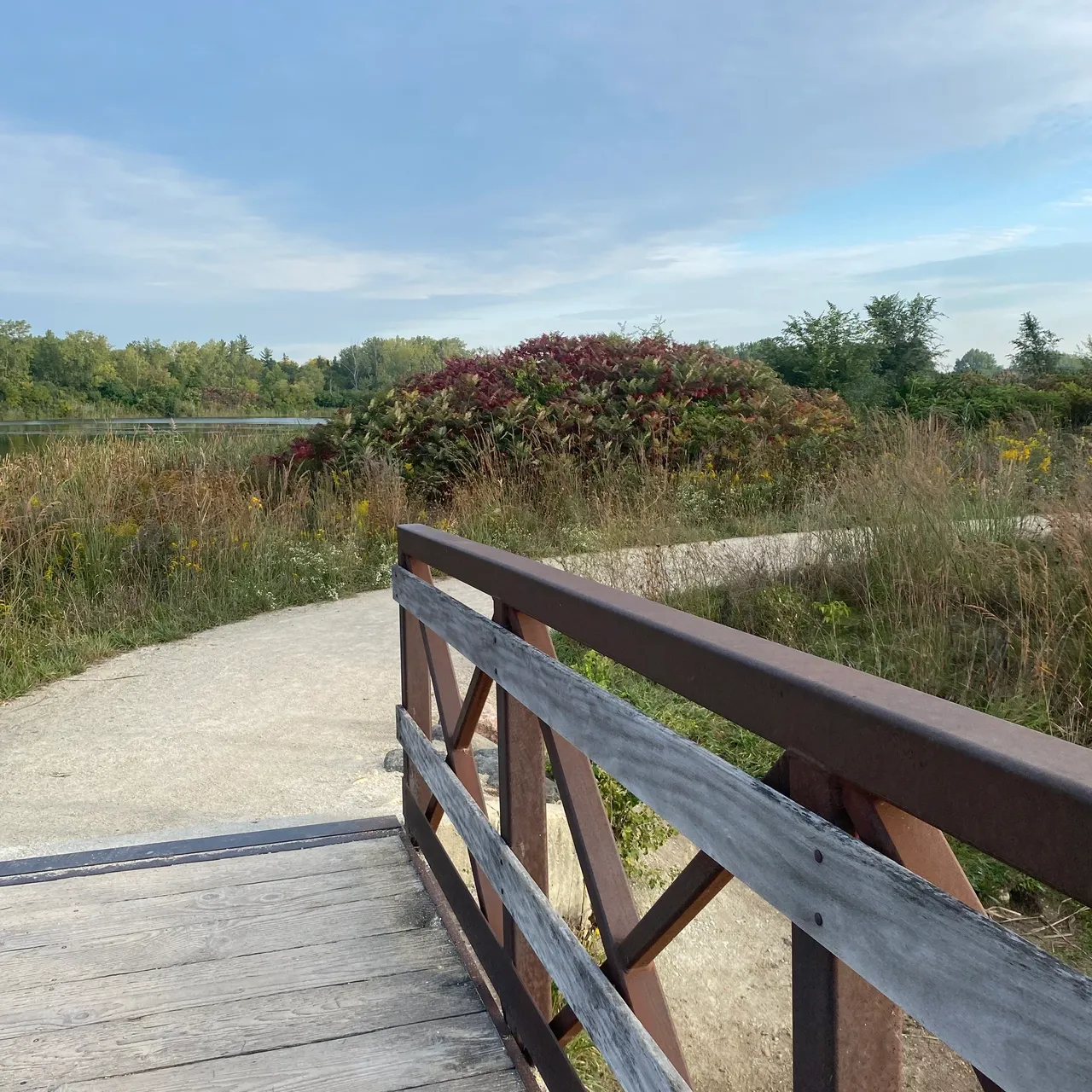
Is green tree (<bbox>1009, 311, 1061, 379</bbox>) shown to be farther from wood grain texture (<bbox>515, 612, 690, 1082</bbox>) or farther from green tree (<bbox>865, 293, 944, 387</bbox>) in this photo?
wood grain texture (<bbox>515, 612, 690, 1082</bbox>)

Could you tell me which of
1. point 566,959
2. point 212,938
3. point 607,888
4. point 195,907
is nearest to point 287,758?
point 195,907

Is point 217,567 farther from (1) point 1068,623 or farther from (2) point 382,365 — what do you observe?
(2) point 382,365

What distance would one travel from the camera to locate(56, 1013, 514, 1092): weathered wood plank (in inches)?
71.0

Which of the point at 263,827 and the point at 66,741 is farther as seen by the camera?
the point at 66,741

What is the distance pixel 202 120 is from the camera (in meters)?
11.8

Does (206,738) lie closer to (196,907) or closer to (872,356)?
(196,907)

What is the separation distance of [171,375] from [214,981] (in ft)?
219

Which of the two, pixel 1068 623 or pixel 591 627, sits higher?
pixel 591 627

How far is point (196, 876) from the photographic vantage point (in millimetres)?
2742

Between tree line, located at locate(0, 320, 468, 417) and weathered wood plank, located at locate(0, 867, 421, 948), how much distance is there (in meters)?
40.9

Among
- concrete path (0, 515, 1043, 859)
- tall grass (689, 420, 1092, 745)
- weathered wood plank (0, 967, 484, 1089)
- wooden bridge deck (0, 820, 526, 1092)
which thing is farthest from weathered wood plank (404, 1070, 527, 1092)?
tall grass (689, 420, 1092, 745)

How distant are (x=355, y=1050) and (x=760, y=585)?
455cm

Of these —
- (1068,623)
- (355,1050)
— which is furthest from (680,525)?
(355,1050)

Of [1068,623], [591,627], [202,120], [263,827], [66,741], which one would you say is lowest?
[66,741]
